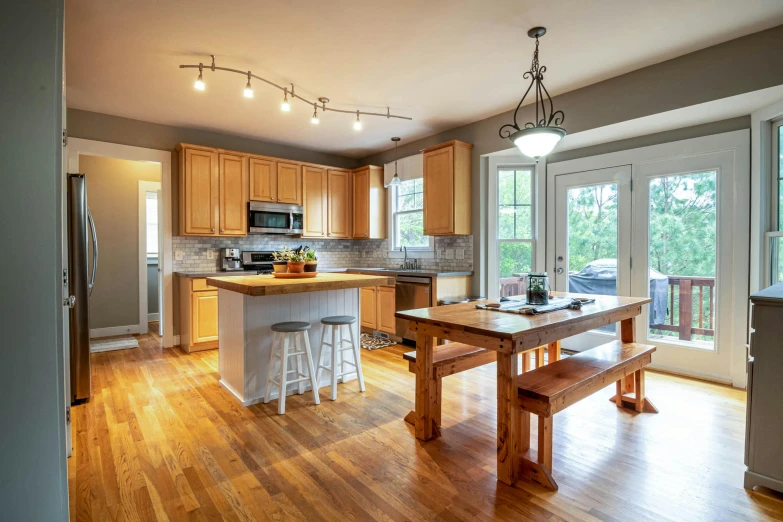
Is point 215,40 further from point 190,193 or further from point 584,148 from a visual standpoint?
point 584,148

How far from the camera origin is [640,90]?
319 cm

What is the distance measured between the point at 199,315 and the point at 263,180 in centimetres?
185

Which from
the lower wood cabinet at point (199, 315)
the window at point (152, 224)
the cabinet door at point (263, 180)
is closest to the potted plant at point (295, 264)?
the lower wood cabinet at point (199, 315)

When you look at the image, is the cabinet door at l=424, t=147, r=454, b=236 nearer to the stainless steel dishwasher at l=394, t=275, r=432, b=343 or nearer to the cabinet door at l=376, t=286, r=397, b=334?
the stainless steel dishwasher at l=394, t=275, r=432, b=343


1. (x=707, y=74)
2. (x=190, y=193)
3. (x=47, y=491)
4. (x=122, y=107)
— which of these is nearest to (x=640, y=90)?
(x=707, y=74)

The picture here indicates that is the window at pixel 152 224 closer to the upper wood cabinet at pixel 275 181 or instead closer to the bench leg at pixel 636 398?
the upper wood cabinet at pixel 275 181

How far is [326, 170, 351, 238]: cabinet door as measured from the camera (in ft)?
19.0

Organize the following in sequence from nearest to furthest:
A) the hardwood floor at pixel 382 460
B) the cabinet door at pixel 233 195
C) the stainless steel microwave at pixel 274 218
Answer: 1. the hardwood floor at pixel 382 460
2. the cabinet door at pixel 233 195
3. the stainless steel microwave at pixel 274 218

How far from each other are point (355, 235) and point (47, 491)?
15.9ft

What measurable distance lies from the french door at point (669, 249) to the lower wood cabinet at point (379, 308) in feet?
6.33

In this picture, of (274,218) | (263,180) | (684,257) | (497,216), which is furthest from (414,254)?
(684,257)

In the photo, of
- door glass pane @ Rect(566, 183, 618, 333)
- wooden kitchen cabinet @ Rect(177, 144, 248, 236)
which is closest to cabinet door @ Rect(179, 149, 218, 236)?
wooden kitchen cabinet @ Rect(177, 144, 248, 236)

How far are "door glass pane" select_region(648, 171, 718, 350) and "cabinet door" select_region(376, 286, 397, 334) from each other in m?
2.67

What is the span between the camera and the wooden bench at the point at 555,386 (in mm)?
1935
